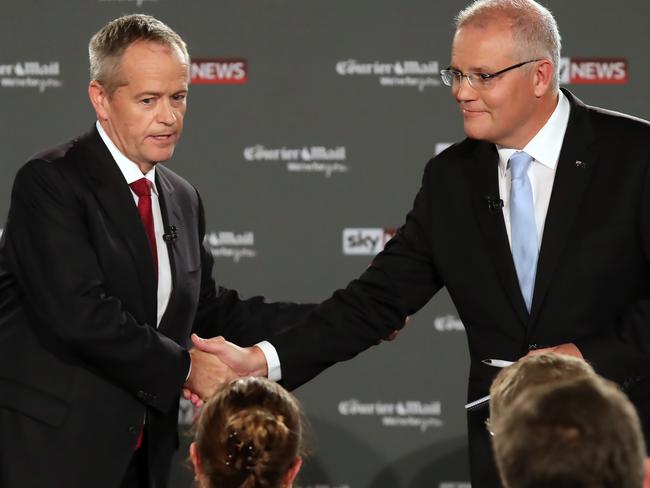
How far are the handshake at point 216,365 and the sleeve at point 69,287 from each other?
249mm

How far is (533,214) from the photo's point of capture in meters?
3.43

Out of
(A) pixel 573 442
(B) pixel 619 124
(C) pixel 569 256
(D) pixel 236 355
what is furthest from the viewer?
(D) pixel 236 355

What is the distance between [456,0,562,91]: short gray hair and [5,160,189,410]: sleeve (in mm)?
1356

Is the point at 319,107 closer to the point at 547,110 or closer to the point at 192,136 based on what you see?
the point at 192,136

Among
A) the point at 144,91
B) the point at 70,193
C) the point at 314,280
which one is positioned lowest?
the point at 314,280

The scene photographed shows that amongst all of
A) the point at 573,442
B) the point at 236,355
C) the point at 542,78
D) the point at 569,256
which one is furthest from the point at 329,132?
the point at 573,442

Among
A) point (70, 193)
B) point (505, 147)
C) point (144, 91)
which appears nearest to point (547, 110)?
point (505, 147)

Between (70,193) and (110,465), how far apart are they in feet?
2.80

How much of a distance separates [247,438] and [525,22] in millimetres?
1684

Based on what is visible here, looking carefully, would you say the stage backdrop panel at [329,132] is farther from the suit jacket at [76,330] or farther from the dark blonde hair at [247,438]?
the dark blonde hair at [247,438]

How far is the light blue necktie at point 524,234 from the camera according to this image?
341cm

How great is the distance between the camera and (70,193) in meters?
3.46

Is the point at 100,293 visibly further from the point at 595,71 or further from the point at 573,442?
the point at 595,71

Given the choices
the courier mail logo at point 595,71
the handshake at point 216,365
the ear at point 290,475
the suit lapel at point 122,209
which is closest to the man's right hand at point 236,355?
the handshake at point 216,365
